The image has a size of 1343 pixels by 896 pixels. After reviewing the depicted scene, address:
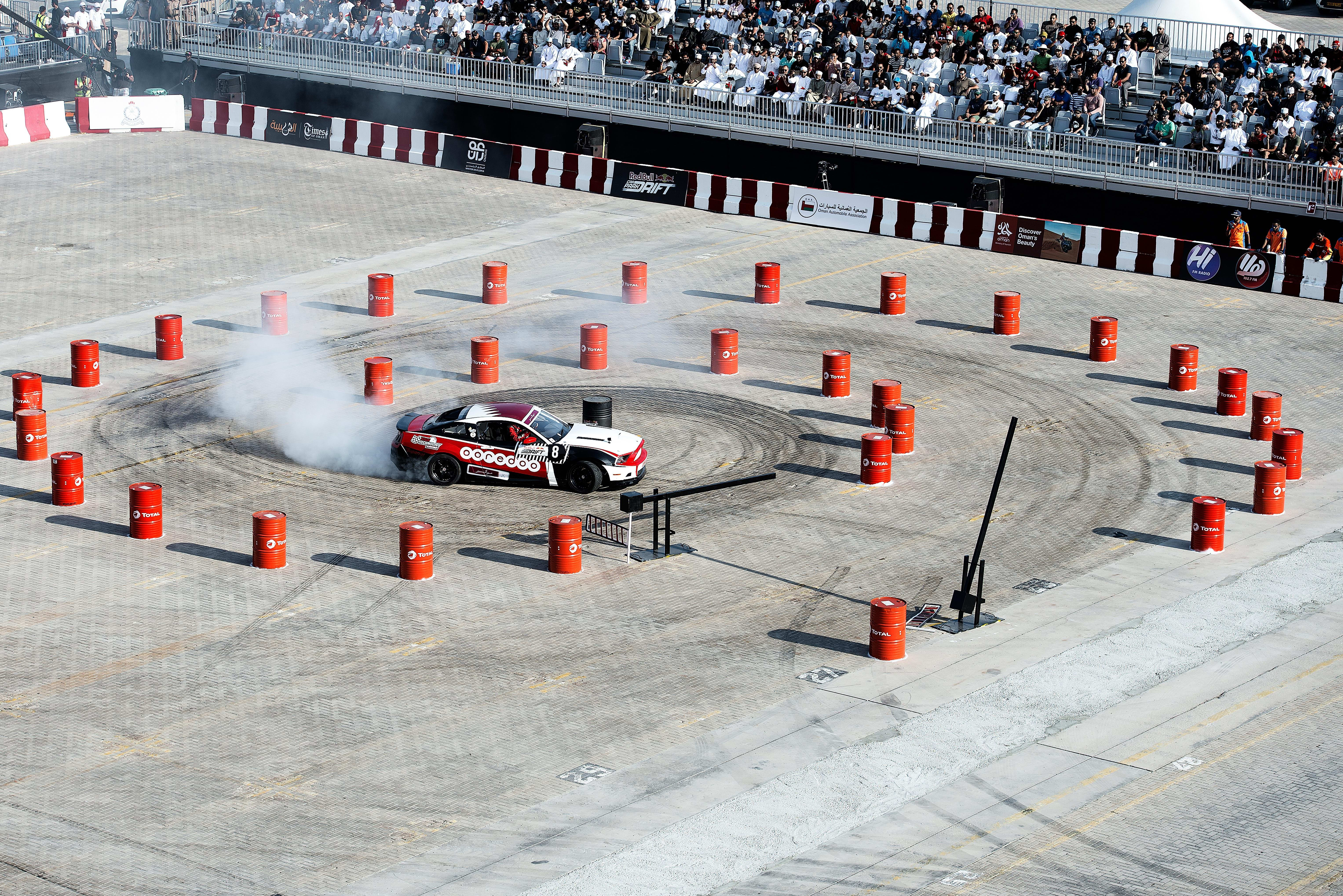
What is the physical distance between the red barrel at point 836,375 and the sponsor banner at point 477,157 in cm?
1939

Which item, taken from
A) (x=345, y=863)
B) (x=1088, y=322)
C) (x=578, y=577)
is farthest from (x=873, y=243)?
(x=345, y=863)

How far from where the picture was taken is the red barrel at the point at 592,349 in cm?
3256

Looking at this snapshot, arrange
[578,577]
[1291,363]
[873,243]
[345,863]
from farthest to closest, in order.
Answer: [873,243] → [1291,363] → [578,577] → [345,863]

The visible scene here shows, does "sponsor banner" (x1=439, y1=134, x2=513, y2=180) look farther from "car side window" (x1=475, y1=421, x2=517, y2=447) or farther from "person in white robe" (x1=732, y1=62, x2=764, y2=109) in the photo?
"car side window" (x1=475, y1=421, x2=517, y2=447)

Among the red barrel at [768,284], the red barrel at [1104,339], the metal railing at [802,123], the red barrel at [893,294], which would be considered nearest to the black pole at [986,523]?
the red barrel at [1104,339]

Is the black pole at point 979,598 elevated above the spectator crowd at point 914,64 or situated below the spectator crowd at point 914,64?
below

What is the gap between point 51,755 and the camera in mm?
18859

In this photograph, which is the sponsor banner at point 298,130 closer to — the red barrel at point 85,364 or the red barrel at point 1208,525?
the red barrel at point 85,364

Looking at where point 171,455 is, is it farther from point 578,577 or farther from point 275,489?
point 578,577

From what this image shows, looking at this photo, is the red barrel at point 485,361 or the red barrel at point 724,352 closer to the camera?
the red barrel at point 485,361

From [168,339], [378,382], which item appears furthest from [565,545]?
[168,339]

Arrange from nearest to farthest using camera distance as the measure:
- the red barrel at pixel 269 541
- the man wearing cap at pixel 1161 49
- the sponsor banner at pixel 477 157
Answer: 1. the red barrel at pixel 269 541
2. the man wearing cap at pixel 1161 49
3. the sponsor banner at pixel 477 157

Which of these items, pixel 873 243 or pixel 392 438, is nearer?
pixel 392 438

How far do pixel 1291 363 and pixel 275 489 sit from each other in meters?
18.0
